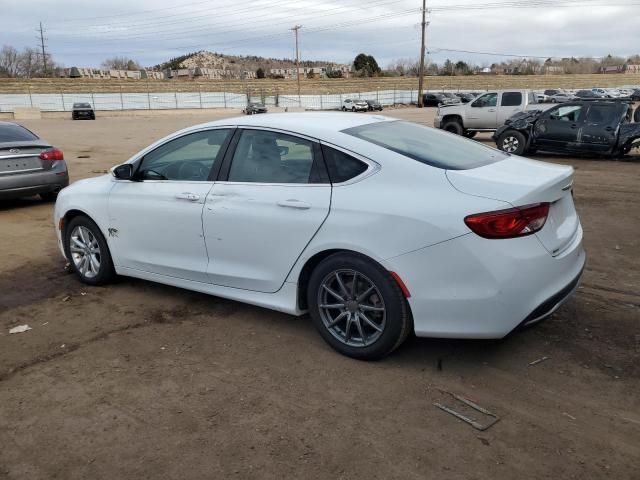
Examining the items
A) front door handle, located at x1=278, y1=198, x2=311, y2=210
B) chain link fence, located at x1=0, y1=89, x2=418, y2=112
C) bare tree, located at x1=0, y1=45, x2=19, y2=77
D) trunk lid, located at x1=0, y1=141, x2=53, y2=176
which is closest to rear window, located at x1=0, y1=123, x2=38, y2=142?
trunk lid, located at x1=0, y1=141, x2=53, y2=176

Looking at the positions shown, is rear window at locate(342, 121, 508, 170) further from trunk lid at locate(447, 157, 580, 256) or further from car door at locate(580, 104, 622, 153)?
car door at locate(580, 104, 622, 153)

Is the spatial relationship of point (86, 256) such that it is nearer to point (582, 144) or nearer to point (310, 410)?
point (310, 410)

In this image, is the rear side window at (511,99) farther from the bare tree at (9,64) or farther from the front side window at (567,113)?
the bare tree at (9,64)

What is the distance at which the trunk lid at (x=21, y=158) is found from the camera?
884 cm

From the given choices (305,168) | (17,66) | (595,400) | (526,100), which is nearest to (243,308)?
(305,168)

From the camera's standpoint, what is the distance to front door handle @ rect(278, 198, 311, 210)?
3.78 meters

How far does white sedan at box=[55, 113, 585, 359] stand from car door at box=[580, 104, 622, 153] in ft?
37.1

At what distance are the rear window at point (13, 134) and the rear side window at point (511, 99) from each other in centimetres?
1548

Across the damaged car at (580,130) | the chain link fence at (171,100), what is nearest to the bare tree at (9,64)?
the chain link fence at (171,100)

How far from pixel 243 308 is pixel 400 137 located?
1.93m

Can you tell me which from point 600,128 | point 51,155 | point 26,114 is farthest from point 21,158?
point 26,114

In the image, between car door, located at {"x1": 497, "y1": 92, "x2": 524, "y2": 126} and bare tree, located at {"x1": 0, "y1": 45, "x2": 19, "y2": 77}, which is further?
bare tree, located at {"x1": 0, "y1": 45, "x2": 19, "y2": 77}

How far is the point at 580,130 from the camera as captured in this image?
14.3 meters

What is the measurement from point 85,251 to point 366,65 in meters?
128
